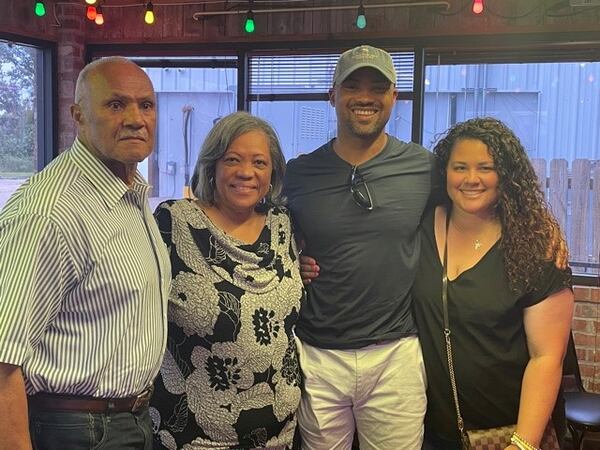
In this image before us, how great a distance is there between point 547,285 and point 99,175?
3.94 ft

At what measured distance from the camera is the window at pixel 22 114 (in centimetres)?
427

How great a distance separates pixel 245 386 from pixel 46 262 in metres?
0.72

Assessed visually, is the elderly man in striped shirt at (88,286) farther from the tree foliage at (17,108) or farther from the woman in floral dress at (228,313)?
the tree foliage at (17,108)

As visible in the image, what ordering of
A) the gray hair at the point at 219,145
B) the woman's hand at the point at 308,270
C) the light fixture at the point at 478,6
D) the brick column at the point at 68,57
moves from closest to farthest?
the gray hair at the point at 219,145
the woman's hand at the point at 308,270
the light fixture at the point at 478,6
the brick column at the point at 68,57

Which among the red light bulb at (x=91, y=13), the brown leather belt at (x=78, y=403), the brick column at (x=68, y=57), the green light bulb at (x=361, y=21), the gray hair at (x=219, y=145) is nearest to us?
the brown leather belt at (x=78, y=403)

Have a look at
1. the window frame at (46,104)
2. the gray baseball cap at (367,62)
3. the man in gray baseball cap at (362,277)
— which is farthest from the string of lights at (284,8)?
the man in gray baseball cap at (362,277)

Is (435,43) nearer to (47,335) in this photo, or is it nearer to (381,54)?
(381,54)

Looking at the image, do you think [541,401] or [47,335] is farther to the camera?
[541,401]

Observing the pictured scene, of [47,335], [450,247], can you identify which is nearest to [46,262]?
[47,335]

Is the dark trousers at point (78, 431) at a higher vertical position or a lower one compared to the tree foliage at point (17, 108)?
lower

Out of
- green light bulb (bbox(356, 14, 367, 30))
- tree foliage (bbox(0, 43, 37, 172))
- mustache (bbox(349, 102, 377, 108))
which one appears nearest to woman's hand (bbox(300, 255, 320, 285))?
mustache (bbox(349, 102, 377, 108))

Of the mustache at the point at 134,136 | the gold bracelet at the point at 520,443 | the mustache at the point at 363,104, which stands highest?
the mustache at the point at 363,104

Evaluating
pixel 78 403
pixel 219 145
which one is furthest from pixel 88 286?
pixel 219 145

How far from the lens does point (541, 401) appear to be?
1780 mm
